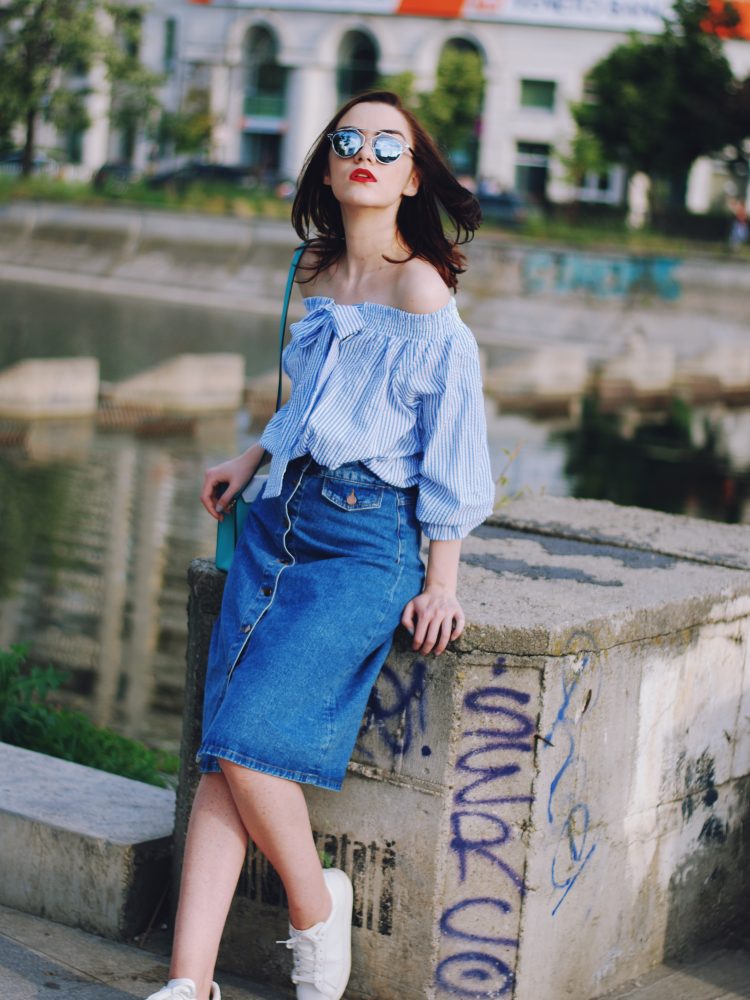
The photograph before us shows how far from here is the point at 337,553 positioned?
3297mm

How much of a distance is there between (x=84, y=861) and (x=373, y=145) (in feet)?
6.16

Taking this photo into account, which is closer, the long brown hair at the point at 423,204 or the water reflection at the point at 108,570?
the long brown hair at the point at 423,204

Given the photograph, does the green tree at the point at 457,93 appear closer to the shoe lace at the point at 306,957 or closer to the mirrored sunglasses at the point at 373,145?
the mirrored sunglasses at the point at 373,145

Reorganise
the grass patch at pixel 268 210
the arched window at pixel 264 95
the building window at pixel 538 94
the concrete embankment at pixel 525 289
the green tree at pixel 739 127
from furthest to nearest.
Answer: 1. the arched window at pixel 264 95
2. the building window at pixel 538 94
3. the green tree at pixel 739 127
4. the grass patch at pixel 268 210
5. the concrete embankment at pixel 525 289

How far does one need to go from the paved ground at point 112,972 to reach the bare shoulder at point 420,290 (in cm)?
157

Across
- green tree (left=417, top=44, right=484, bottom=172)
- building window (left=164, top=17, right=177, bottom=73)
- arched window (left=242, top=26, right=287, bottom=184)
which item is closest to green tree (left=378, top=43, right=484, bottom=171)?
green tree (left=417, top=44, right=484, bottom=172)

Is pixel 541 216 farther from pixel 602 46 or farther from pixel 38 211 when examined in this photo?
pixel 602 46

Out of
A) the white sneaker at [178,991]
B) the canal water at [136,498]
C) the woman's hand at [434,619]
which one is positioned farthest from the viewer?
the canal water at [136,498]

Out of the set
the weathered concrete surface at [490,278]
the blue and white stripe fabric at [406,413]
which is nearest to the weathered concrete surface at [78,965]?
the blue and white stripe fabric at [406,413]

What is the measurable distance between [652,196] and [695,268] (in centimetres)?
964

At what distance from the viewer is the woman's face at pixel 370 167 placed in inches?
135

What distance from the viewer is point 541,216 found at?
43781mm

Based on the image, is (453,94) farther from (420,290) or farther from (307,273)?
(420,290)

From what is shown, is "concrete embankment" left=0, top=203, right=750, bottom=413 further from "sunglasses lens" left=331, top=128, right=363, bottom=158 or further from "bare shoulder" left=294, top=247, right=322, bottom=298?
"sunglasses lens" left=331, top=128, right=363, bottom=158
